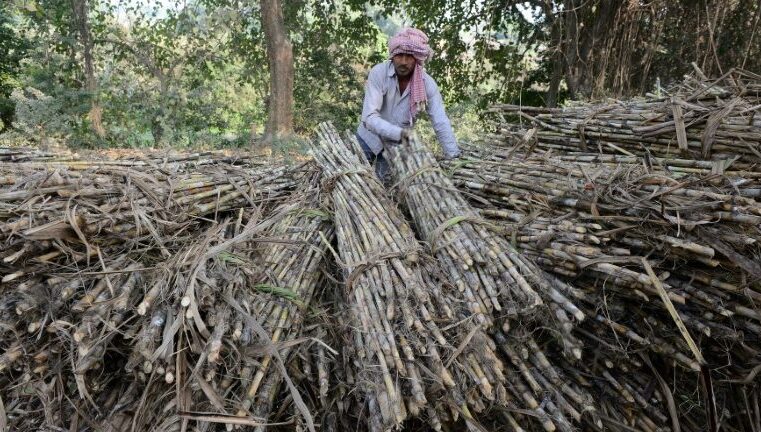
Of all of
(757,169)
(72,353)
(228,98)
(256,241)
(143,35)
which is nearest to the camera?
(72,353)

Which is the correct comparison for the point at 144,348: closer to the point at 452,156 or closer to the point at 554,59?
the point at 452,156

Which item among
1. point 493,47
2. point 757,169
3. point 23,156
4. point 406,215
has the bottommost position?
point 406,215

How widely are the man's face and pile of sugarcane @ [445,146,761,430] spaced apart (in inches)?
67.8

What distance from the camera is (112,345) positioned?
1.50 meters

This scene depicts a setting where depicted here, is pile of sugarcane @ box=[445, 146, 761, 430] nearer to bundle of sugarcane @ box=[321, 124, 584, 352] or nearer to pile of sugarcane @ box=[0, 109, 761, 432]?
pile of sugarcane @ box=[0, 109, 761, 432]

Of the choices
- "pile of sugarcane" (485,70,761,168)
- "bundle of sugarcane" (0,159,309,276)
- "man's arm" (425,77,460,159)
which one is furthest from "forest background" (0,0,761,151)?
"bundle of sugarcane" (0,159,309,276)

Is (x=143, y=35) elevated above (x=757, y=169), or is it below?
above

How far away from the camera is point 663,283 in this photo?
1.64 meters

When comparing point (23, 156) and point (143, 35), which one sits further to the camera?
point (143, 35)

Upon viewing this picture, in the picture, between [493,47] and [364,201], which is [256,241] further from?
[493,47]

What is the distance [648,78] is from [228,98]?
955 centimetres

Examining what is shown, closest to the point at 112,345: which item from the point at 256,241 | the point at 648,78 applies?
the point at 256,241

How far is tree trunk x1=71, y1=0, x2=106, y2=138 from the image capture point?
27.3 feet

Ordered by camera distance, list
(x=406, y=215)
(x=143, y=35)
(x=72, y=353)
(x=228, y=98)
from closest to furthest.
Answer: (x=72, y=353), (x=406, y=215), (x=143, y=35), (x=228, y=98)
